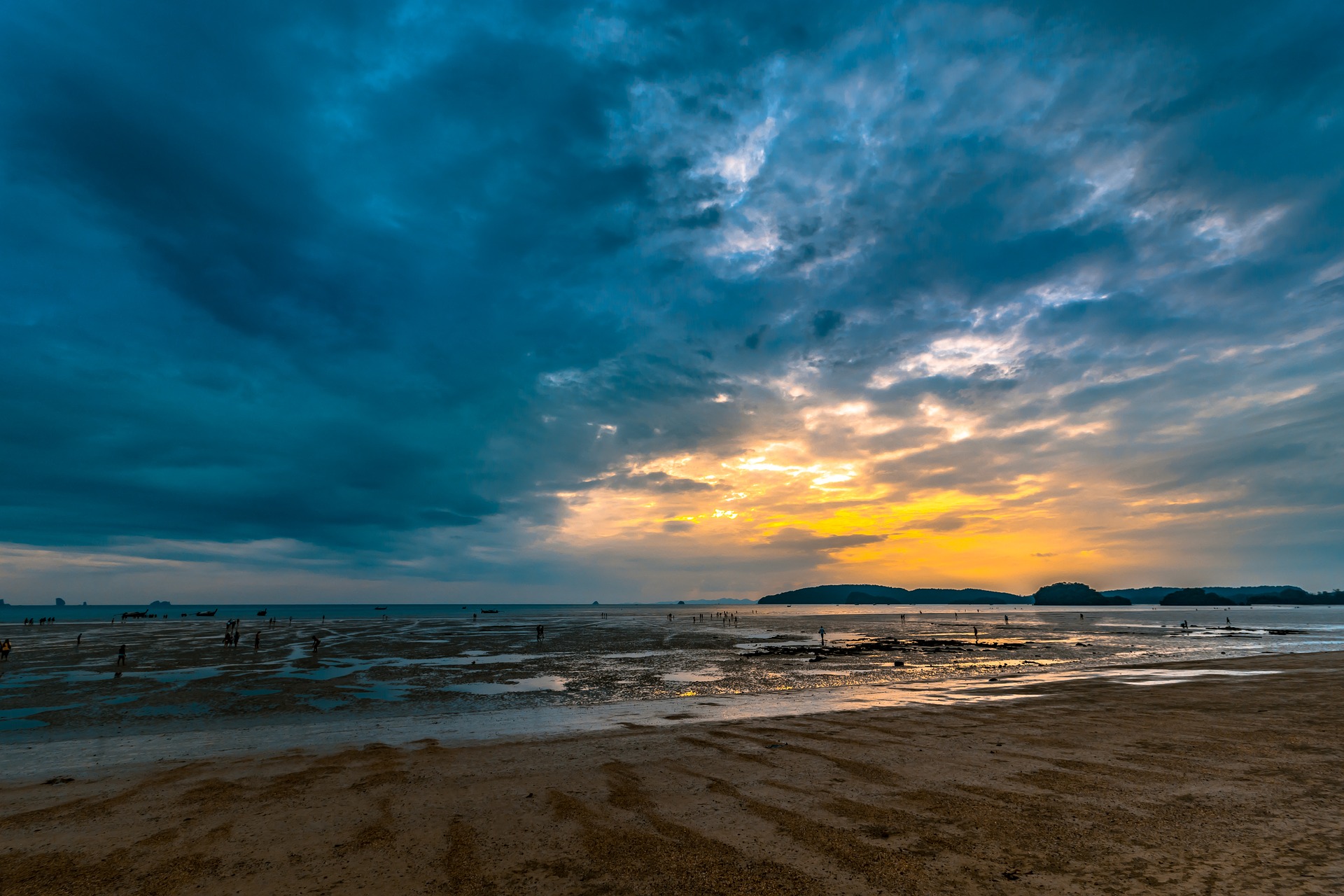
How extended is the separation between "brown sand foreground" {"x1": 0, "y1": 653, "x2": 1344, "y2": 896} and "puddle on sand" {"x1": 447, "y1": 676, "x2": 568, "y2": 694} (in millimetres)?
13911

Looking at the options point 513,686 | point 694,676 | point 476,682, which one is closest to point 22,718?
point 476,682

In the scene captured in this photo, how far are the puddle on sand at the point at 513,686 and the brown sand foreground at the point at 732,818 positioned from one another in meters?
13.9

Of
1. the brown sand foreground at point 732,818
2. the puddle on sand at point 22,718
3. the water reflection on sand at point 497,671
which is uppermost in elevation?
the brown sand foreground at point 732,818

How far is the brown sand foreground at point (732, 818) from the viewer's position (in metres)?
7.19

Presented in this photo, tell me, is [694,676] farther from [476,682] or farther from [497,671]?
[497,671]

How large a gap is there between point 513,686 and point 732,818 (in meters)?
23.9

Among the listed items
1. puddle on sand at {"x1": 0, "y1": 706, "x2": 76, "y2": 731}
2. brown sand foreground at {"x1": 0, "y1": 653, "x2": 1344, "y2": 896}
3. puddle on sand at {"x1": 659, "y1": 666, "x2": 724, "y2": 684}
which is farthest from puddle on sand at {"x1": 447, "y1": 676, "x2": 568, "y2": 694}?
puddle on sand at {"x1": 0, "y1": 706, "x2": 76, "y2": 731}

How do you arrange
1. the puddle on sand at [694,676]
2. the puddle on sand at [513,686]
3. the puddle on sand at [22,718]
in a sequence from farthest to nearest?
the puddle on sand at [694,676] → the puddle on sand at [513,686] → the puddle on sand at [22,718]

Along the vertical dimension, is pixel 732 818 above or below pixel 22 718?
above

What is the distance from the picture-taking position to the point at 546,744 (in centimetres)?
1570

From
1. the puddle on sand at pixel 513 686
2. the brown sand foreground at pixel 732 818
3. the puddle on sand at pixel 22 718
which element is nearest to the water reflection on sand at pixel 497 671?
the puddle on sand at pixel 22 718

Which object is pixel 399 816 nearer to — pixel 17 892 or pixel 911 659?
pixel 17 892

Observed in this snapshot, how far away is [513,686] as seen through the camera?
30172 mm

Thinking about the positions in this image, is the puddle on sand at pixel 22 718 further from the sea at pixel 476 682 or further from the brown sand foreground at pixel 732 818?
the brown sand foreground at pixel 732 818
